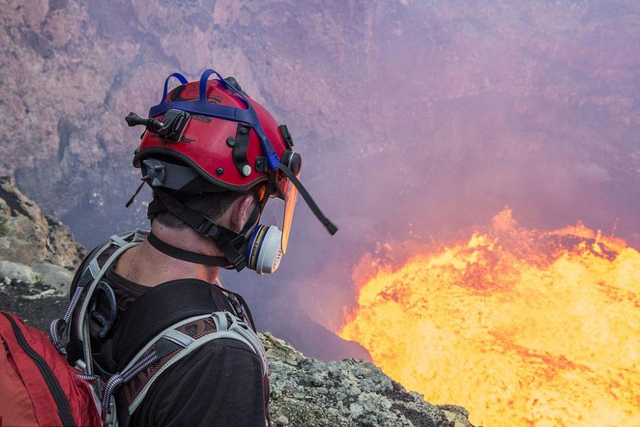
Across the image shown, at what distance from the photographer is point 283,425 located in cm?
282

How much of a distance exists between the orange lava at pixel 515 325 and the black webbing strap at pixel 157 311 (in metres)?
11.5

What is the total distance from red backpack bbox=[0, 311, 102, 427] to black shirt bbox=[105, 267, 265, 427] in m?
0.18

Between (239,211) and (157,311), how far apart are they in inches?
17.8

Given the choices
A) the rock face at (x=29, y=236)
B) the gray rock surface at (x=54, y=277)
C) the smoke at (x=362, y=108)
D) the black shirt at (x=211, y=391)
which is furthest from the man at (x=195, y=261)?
the smoke at (x=362, y=108)

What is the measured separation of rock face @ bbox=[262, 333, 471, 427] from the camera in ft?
9.91

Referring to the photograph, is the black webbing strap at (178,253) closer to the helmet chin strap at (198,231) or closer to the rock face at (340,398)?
the helmet chin strap at (198,231)

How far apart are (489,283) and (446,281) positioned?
157 centimetres

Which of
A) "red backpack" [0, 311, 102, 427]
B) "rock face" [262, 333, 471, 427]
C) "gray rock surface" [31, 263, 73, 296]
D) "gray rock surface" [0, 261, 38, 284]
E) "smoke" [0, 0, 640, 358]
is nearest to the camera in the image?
"red backpack" [0, 311, 102, 427]

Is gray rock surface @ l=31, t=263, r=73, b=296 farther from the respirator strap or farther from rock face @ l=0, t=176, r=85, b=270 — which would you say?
the respirator strap

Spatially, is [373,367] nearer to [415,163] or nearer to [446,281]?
[446,281]

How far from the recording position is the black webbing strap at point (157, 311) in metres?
1.16

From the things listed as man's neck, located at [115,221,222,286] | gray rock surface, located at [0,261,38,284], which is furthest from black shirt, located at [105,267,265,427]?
gray rock surface, located at [0,261,38,284]

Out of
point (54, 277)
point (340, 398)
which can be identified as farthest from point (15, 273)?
point (340, 398)

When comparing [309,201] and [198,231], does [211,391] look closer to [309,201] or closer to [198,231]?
[198,231]
